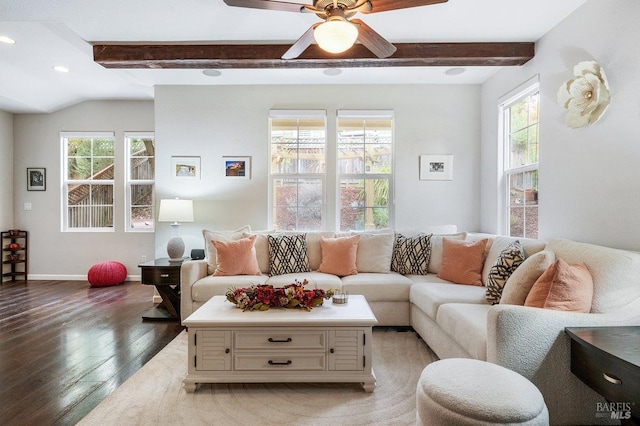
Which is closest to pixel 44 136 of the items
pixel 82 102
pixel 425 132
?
pixel 82 102

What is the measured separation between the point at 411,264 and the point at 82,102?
5423 mm

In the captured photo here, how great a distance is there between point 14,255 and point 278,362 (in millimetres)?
5414

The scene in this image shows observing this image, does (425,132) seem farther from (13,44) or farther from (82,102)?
(82,102)

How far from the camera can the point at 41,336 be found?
297 cm

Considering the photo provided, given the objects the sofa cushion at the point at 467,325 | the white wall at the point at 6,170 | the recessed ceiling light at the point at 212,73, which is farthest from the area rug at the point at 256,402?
the white wall at the point at 6,170

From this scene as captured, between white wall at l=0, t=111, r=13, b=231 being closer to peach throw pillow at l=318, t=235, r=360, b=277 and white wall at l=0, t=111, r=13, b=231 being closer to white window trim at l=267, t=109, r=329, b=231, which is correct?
white window trim at l=267, t=109, r=329, b=231

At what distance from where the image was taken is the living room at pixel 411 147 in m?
2.25

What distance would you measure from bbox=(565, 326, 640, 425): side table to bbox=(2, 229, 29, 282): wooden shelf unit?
22.3 ft

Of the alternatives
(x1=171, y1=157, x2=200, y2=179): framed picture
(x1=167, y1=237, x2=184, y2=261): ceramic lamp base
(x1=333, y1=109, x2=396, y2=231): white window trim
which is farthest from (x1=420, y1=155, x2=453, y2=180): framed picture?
(x1=167, y1=237, x2=184, y2=261): ceramic lamp base

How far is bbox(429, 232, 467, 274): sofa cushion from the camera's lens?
11.4 feet

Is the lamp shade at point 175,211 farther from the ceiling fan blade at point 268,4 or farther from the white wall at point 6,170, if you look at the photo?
the white wall at point 6,170

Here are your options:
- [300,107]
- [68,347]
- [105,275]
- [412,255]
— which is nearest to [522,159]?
[412,255]

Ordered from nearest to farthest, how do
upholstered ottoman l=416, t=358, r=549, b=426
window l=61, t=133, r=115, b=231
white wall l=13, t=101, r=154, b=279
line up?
upholstered ottoman l=416, t=358, r=549, b=426 < white wall l=13, t=101, r=154, b=279 < window l=61, t=133, r=115, b=231

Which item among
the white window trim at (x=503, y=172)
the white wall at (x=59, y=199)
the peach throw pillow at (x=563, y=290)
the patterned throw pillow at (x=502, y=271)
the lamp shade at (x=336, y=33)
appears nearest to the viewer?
the peach throw pillow at (x=563, y=290)
